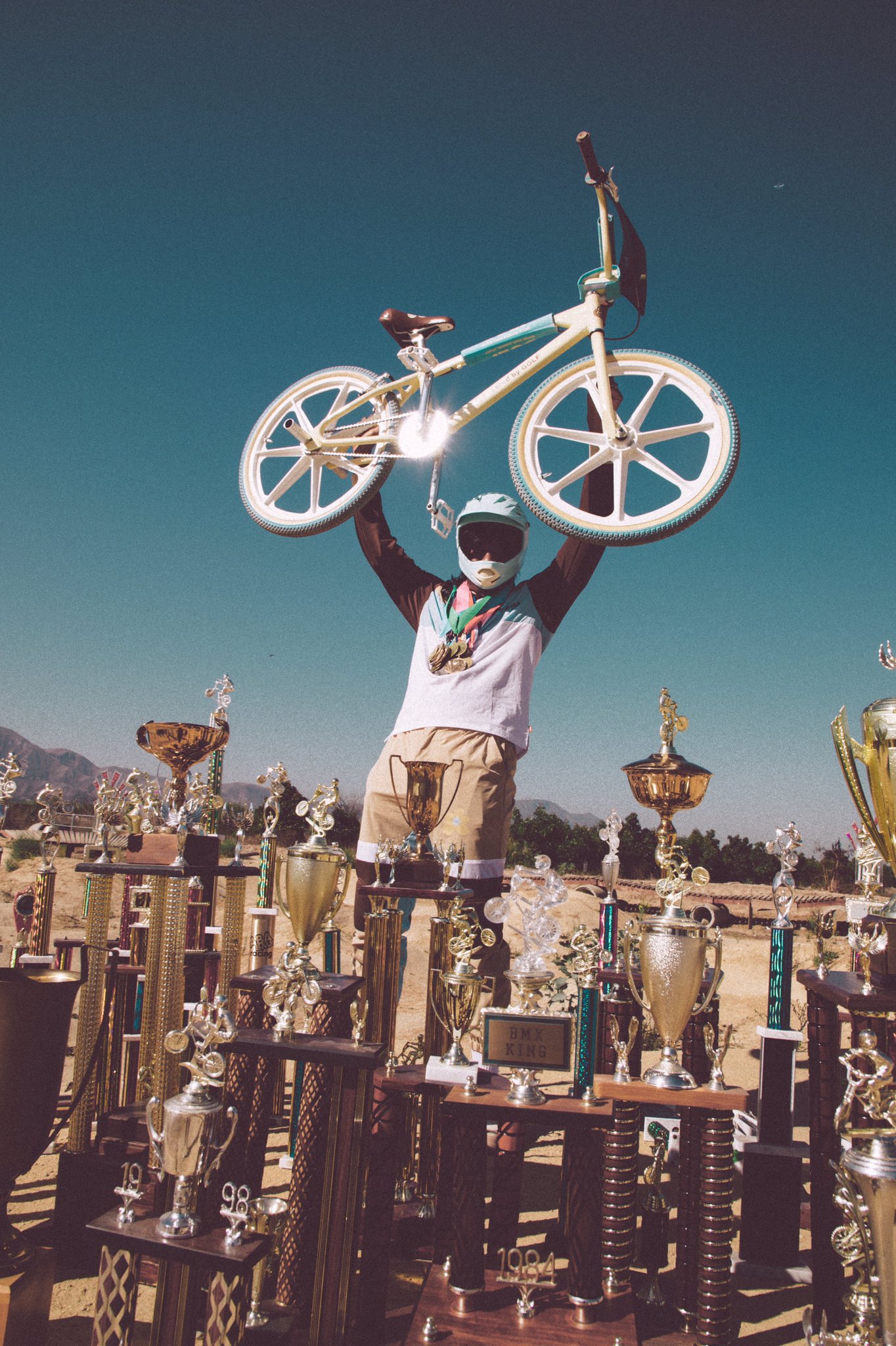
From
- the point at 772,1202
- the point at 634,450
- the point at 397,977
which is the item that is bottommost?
the point at 772,1202

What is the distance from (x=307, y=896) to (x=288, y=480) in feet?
11.5

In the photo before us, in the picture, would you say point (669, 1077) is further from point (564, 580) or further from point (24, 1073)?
point (564, 580)

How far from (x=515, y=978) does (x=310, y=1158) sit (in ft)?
2.86

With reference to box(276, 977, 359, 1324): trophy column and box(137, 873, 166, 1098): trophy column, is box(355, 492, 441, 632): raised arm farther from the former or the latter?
box(276, 977, 359, 1324): trophy column

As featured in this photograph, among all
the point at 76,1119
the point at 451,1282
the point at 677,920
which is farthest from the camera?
the point at 76,1119

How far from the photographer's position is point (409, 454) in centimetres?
535

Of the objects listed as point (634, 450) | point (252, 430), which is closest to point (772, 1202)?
point (634, 450)

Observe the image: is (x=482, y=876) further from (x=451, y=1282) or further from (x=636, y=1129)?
(x=451, y=1282)

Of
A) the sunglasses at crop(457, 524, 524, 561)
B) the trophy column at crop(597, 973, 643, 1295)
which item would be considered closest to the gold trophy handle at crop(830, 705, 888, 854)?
the trophy column at crop(597, 973, 643, 1295)

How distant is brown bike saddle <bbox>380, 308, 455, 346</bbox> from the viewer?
554 cm

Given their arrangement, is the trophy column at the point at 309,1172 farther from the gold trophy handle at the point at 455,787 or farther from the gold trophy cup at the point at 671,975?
the gold trophy handle at the point at 455,787

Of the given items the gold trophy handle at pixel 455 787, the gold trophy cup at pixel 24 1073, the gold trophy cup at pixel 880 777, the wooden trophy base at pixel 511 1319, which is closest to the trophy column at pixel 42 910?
the gold trophy handle at pixel 455 787

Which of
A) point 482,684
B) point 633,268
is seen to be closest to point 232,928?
point 482,684

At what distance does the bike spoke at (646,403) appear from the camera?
4.71 m
